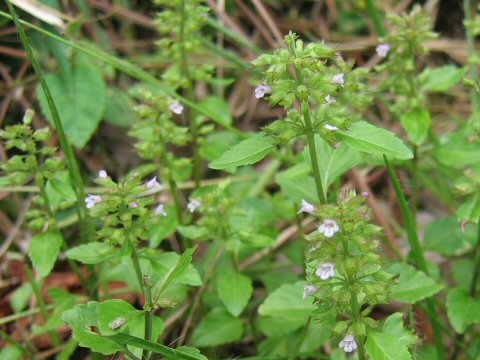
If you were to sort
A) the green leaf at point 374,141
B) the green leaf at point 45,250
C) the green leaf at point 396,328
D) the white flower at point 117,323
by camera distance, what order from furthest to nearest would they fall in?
the green leaf at point 45,250 < the green leaf at point 396,328 < the green leaf at point 374,141 < the white flower at point 117,323

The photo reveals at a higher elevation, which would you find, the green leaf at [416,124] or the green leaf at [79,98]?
the green leaf at [416,124]

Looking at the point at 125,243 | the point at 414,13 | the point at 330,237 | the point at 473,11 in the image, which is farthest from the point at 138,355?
the point at 473,11

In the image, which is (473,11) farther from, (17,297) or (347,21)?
(17,297)

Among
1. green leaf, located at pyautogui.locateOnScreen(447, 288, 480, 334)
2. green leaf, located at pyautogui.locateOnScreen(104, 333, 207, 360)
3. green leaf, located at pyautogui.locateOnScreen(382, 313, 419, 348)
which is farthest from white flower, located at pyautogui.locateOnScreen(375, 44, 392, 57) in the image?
green leaf, located at pyautogui.locateOnScreen(104, 333, 207, 360)

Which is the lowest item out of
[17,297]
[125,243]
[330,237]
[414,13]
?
[17,297]

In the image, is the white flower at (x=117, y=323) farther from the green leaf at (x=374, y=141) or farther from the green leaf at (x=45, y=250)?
the green leaf at (x=374, y=141)

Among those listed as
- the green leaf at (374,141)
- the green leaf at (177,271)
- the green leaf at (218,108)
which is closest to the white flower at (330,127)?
the green leaf at (374,141)

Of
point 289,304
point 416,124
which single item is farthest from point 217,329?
point 416,124
